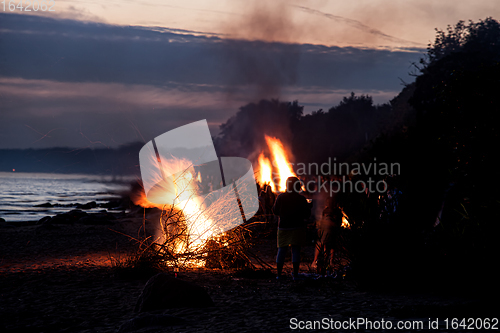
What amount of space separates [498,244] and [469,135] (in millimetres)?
5950

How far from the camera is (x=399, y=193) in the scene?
7.03 metres

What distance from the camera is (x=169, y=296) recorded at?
17.7 ft

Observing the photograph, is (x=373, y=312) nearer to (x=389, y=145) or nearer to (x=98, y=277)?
(x=98, y=277)

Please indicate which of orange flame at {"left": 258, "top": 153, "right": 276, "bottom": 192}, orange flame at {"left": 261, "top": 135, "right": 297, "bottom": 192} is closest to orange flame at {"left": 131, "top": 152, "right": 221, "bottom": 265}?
orange flame at {"left": 261, "top": 135, "right": 297, "bottom": 192}

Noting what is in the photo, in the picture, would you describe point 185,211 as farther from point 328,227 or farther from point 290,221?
point 328,227

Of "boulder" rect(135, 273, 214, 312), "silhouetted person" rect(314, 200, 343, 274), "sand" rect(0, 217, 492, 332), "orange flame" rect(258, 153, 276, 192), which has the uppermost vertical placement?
"orange flame" rect(258, 153, 276, 192)

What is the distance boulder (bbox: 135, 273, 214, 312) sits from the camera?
17.4 feet

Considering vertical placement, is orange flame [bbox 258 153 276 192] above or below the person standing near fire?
above

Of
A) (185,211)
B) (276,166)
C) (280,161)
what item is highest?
(280,161)

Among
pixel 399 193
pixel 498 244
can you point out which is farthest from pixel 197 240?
pixel 498 244

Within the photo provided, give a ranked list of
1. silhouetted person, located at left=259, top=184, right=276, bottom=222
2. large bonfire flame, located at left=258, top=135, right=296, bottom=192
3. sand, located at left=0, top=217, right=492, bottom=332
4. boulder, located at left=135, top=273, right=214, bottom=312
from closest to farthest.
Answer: sand, located at left=0, top=217, right=492, bottom=332, boulder, located at left=135, top=273, right=214, bottom=312, silhouetted person, located at left=259, top=184, right=276, bottom=222, large bonfire flame, located at left=258, top=135, right=296, bottom=192

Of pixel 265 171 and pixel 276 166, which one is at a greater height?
pixel 276 166

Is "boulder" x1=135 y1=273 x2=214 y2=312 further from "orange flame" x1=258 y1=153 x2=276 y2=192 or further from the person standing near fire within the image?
"orange flame" x1=258 y1=153 x2=276 y2=192

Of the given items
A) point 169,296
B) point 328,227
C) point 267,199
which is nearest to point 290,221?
point 328,227
